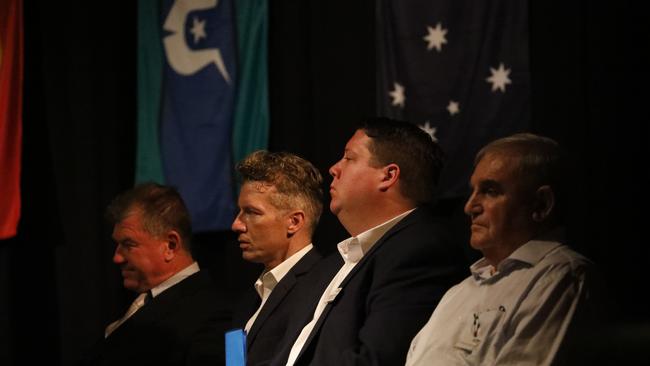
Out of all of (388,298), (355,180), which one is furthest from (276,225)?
(388,298)

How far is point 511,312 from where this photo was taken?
7.32 feet

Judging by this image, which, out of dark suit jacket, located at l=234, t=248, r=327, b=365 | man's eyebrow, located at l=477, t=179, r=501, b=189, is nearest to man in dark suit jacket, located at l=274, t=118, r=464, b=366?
dark suit jacket, located at l=234, t=248, r=327, b=365

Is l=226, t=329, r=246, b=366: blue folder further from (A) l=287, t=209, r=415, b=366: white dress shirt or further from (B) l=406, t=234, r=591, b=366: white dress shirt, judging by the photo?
(A) l=287, t=209, r=415, b=366: white dress shirt

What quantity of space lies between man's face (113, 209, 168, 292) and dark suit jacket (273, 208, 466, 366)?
51.5 inches

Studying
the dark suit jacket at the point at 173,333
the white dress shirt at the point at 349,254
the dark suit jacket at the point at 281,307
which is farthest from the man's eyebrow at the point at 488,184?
the dark suit jacket at the point at 173,333

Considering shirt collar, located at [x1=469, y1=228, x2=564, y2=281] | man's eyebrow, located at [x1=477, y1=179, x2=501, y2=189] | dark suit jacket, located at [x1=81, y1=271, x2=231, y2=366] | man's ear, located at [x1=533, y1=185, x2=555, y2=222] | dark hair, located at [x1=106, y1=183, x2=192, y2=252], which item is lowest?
dark suit jacket, located at [x1=81, y1=271, x2=231, y2=366]

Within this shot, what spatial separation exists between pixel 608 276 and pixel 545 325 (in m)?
1.72

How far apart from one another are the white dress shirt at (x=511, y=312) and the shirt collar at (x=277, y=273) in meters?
1.08

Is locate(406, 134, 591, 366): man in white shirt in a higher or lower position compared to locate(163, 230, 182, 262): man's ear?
higher

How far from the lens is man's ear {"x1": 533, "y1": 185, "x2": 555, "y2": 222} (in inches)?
94.1

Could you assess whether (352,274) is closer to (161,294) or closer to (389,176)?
(389,176)

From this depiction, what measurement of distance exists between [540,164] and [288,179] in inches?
56.3

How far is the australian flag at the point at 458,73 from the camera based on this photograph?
4.17 meters

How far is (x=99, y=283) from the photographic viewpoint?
525 centimetres
